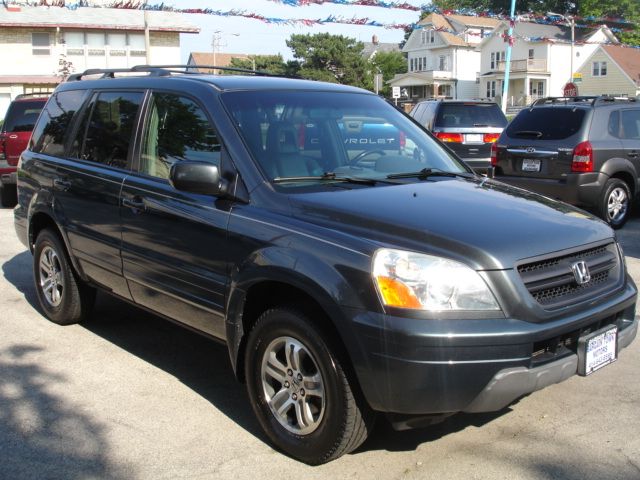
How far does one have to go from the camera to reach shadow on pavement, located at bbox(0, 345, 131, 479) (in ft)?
11.8

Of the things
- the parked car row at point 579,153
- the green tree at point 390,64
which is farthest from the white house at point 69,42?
the green tree at point 390,64

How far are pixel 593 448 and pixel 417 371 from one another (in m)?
1.29

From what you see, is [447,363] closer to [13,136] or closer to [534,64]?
[13,136]

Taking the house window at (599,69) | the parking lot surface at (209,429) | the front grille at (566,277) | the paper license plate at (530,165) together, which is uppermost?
the house window at (599,69)

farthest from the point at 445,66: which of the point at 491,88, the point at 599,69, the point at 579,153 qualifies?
the point at 579,153

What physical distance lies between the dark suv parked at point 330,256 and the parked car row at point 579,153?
533cm

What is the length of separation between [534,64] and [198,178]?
6863 centimetres

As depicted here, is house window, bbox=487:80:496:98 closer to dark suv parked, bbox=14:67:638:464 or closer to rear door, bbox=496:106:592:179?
rear door, bbox=496:106:592:179

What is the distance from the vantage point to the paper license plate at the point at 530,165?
10.1 m

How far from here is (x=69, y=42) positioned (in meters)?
42.0

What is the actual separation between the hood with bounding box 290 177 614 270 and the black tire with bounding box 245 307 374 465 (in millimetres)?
516

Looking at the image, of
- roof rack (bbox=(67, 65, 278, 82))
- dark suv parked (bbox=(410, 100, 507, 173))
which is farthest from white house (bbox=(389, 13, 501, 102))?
roof rack (bbox=(67, 65, 278, 82))

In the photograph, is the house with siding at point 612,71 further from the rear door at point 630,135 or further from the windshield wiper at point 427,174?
the windshield wiper at point 427,174

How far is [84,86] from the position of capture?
561 centimetres
